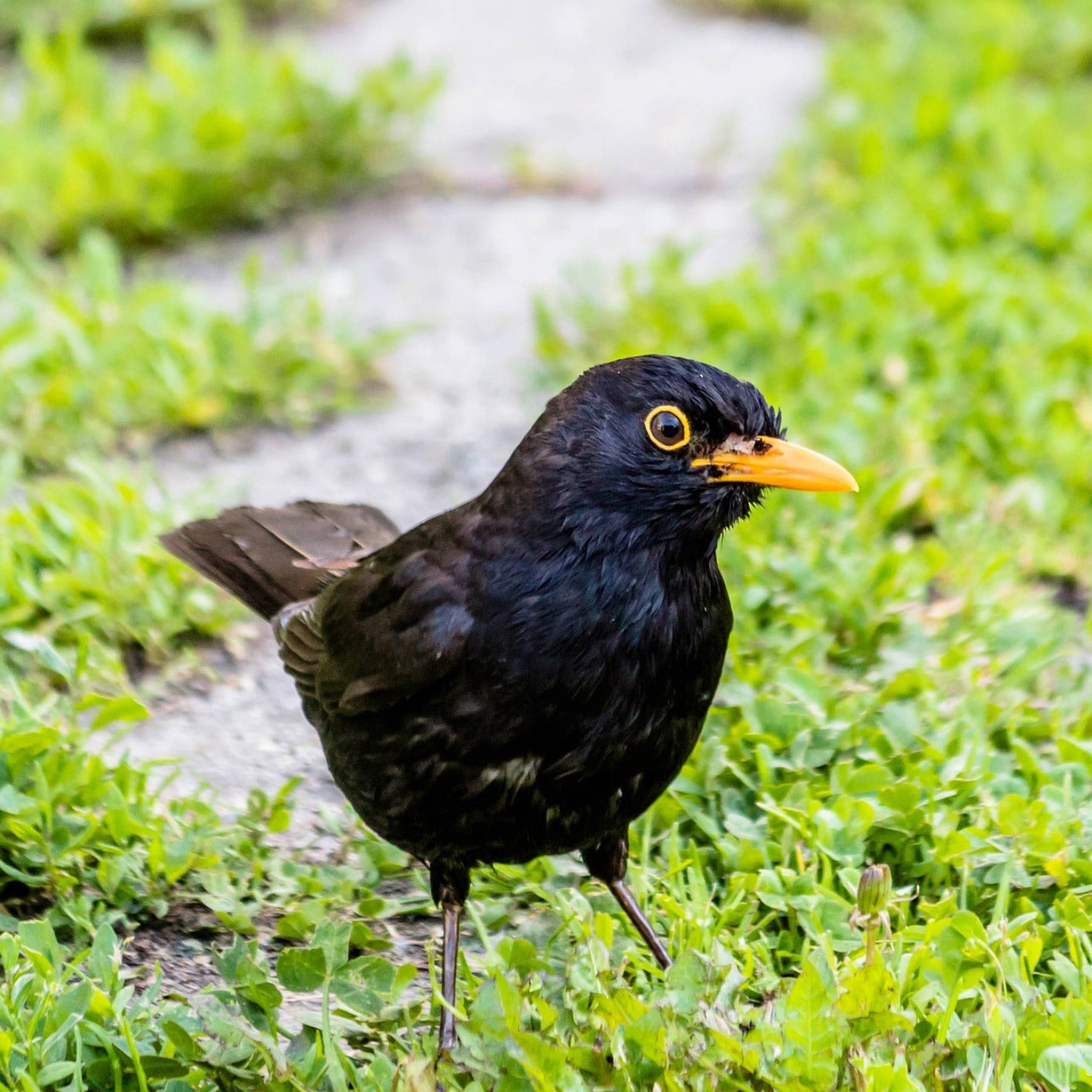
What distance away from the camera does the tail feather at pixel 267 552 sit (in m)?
4.07

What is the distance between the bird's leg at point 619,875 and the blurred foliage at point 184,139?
4101 millimetres

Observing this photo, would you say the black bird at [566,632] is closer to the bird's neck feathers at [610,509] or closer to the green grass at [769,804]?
the bird's neck feathers at [610,509]

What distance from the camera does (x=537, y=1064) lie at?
9.41 feet

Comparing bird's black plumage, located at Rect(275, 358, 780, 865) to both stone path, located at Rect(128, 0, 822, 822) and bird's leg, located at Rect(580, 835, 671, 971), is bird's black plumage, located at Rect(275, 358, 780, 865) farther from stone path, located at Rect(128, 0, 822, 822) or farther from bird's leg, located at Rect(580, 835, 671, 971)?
stone path, located at Rect(128, 0, 822, 822)

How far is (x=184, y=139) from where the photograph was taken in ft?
22.6

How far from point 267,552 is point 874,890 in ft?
6.06

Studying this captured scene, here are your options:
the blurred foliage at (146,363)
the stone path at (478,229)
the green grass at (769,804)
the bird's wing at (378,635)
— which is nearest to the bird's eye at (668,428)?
the bird's wing at (378,635)

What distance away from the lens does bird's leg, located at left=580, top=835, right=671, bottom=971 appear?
350cm

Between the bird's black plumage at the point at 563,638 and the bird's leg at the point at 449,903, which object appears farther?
the bird's leg at the point at 449,903

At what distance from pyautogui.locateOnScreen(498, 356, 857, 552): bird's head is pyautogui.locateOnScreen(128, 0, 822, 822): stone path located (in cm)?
132

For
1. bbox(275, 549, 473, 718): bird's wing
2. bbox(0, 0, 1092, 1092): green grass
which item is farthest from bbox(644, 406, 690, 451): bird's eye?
Answer: bbox(0, 0, 1092, 1092): green grass

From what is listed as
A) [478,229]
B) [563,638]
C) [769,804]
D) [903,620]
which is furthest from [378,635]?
[478,229]

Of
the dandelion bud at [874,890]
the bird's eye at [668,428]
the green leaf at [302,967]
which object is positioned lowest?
the green leaf at [302,967]

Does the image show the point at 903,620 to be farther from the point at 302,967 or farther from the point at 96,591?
the point at 96,591
